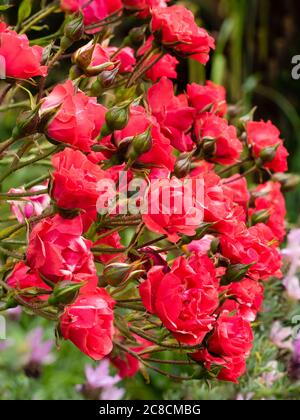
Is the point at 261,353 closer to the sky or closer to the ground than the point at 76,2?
closer to the ground

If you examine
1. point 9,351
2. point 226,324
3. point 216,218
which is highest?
point 216,218

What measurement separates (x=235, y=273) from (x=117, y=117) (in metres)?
0.19

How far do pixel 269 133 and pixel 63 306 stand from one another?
0.43m

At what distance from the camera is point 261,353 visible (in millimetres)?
1244

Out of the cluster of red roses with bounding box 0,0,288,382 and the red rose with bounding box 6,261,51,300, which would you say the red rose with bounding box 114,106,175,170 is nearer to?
the cluster of red roses with bounding box 0,0,288,382

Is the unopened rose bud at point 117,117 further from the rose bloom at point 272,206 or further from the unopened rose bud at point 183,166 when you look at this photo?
the rose bloom at point 272,206

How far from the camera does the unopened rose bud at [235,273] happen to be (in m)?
0.80

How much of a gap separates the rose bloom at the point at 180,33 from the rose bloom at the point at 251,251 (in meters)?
0.22

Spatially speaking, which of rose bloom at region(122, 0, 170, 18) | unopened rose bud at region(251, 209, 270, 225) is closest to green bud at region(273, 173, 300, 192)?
unopened rose bud at region(251, 209, 270, 225)

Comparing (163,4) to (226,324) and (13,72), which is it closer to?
(13,72)

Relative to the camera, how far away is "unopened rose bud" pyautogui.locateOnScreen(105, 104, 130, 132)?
2.64ft

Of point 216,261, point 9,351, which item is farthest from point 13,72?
point 9,351

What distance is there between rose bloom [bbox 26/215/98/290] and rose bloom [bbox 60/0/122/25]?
1.27ft
